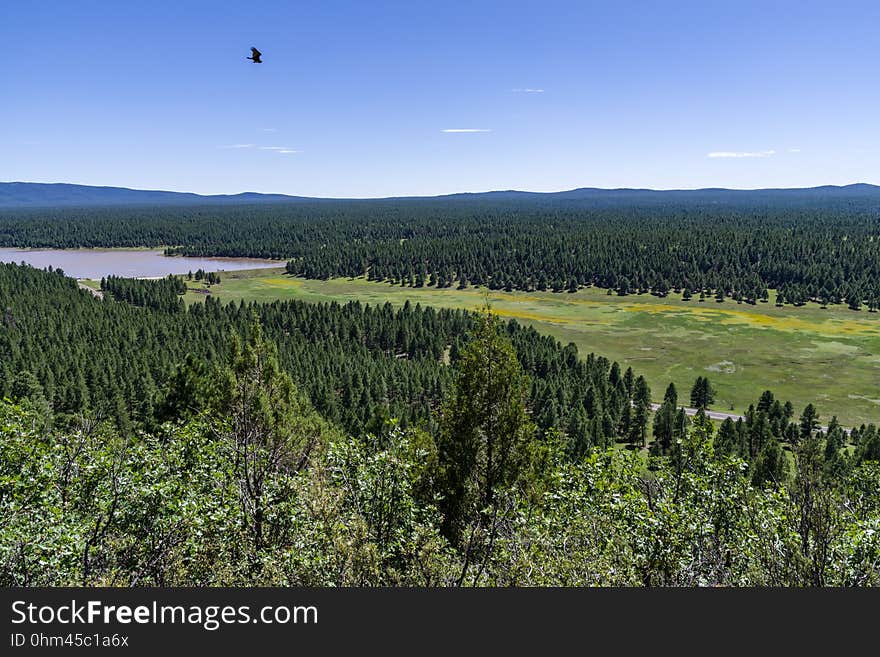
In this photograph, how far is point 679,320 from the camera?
176875 mm

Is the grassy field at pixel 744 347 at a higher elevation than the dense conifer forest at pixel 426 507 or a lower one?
lower

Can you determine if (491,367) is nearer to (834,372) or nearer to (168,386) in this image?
(168,386)

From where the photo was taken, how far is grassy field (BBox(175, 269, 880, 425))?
11025 cm

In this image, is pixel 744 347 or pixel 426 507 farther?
pixel 744 347

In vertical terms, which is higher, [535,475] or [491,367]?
[491,367]

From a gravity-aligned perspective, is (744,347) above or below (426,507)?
below

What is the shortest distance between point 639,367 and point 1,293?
17049cm

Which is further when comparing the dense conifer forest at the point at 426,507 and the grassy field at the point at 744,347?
the grassy field at the point at 744,347

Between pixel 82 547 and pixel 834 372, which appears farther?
pixel 834 372

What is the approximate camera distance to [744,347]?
14400cm

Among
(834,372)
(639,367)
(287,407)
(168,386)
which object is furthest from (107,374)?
(834,372)

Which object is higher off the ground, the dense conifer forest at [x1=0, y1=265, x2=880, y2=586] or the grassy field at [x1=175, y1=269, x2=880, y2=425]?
the dense conifer forest at [x1=0, y1=265, x2=880, y2=586]

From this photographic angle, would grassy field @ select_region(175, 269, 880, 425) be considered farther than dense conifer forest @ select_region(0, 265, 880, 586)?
Yes

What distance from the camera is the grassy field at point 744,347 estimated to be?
362 ft
